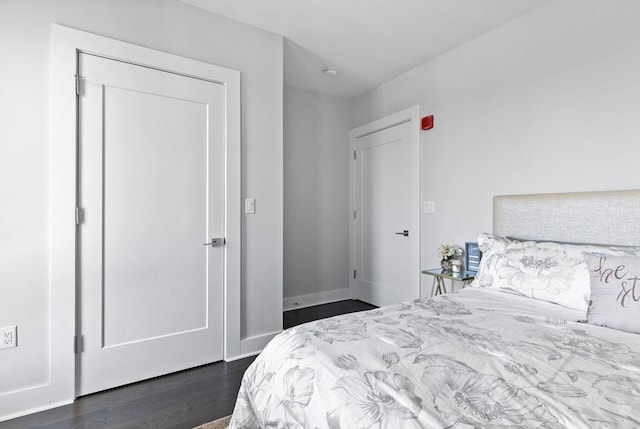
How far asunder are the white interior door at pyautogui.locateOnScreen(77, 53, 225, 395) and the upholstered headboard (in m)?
2.20

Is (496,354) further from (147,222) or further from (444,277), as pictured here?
(147,222)

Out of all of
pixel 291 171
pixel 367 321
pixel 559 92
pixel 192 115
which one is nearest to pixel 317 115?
pixel 291 171

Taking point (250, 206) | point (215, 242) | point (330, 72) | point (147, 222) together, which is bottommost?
point (215, 242)

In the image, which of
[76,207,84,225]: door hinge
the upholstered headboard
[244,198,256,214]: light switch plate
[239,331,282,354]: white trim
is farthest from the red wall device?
[76,207,84,225]: door hinge

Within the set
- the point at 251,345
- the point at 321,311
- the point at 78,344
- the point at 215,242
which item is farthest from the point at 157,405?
the point at 321,311

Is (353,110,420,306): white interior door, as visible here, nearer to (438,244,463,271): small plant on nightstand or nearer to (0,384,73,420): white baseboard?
(438,244,463,271): small plant on nightstand

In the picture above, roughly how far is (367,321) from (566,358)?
2.33 feet

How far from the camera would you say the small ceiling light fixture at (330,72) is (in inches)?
130

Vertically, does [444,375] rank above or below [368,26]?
below

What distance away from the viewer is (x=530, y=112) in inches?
92.3

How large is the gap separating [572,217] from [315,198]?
2556 millimetres

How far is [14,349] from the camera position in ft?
5.87

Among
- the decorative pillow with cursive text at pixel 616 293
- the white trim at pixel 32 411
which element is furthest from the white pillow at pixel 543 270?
the white trim at pixel 32 411

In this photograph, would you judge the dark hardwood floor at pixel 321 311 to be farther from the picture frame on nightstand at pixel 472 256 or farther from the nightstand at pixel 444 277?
the picture frame on nightstand at pixel 472 256
